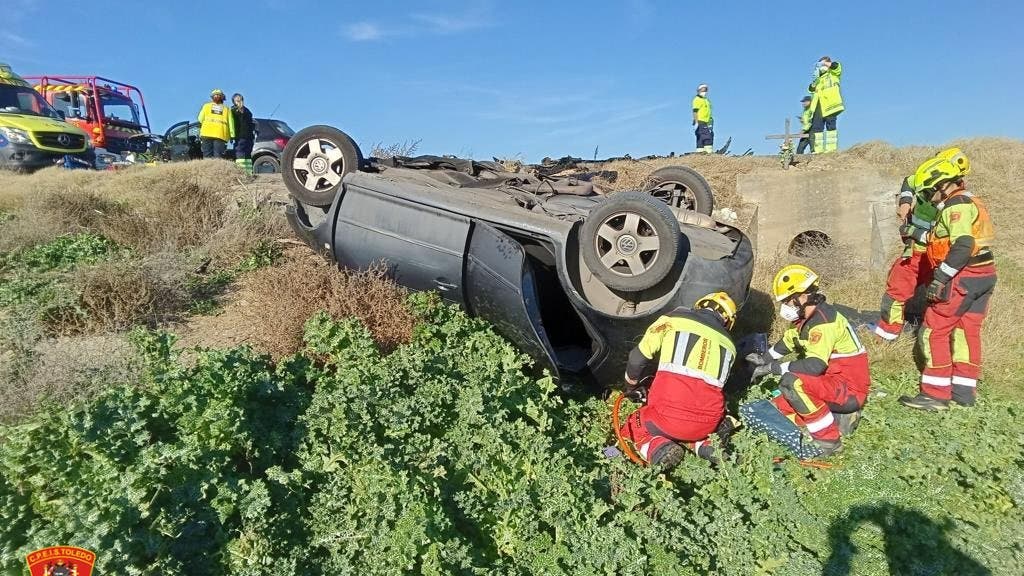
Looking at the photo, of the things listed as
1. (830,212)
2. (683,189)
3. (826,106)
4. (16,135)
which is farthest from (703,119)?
(16,135)

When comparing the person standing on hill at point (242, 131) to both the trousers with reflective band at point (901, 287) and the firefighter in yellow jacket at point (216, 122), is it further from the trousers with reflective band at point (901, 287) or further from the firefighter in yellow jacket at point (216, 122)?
the trousers with reflective band at point (901, 287)

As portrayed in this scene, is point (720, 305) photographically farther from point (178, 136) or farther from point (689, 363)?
point (178, 136)

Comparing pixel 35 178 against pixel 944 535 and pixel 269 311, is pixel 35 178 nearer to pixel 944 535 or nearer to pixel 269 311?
pixel 269 311

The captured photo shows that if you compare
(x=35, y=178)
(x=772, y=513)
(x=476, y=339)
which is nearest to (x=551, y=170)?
(x=476, y=339)

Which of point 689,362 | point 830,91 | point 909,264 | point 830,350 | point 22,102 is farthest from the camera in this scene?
point 22,102

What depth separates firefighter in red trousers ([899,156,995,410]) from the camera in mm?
4809

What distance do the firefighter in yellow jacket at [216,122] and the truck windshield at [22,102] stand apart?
4643 mm

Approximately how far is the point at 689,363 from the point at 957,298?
2939 mm

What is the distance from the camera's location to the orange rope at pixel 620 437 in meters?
3.99

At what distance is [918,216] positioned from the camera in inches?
214

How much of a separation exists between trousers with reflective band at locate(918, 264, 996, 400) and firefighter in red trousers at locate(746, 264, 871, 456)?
99cm

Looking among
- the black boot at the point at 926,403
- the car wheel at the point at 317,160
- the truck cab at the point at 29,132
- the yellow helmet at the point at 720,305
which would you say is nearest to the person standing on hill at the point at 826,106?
the black boot at the point at 926,403

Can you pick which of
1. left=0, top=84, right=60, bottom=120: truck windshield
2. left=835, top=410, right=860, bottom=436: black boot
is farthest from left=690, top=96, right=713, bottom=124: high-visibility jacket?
left=0, top=84, right=60, bottom=120: truck windshield

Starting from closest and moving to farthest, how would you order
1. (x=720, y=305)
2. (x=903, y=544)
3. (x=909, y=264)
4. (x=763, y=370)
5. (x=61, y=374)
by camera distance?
(x=903, y=544)
(x=61, y=374)
(x=720, y=305)
(x=763, y=370)
(x=909, y=264)
